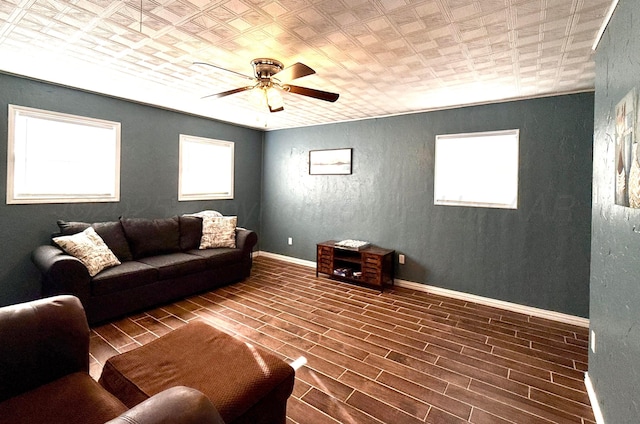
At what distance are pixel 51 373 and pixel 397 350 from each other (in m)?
2.36

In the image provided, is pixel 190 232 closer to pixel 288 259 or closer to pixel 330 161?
pixel 288 259

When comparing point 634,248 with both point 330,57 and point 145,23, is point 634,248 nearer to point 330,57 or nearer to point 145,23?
point 330,57

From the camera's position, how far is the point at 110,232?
365 centimetres

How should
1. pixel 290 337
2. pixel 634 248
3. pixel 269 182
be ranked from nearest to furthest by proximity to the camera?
pixel 634 248
pixel 290 337
pixel 269 182

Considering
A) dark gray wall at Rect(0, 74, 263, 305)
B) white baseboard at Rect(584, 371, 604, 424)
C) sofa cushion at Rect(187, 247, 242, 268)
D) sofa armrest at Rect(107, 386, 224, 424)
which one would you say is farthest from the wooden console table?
sofa armrest at Rect(107, 386, 224, 424)

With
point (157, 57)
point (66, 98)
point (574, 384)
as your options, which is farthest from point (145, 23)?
point (574, 384)

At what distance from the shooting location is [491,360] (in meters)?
2.54

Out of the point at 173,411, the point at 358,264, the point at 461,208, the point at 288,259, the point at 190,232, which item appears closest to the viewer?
the point at 173,411

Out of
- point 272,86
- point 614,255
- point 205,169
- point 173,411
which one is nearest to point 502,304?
point 614,255

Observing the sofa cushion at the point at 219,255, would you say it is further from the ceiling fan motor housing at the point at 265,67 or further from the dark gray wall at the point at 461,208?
the ceiling fan motor housing at the point at 265,67

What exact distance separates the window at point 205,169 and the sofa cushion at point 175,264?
1.23 metres

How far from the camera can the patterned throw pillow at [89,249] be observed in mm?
3096

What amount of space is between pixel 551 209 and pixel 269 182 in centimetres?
452

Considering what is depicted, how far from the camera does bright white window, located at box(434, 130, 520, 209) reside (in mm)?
3623
